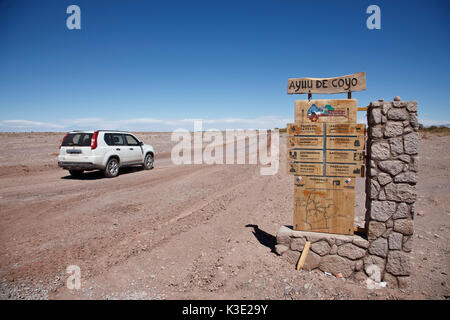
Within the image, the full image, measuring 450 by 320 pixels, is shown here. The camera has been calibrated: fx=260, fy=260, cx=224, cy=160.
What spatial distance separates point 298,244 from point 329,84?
2654 mm

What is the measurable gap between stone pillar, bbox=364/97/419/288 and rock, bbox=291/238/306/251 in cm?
93

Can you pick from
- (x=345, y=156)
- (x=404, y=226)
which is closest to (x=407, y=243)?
(x=404, y=226)

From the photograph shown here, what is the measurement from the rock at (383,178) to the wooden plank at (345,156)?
→ 323 mm

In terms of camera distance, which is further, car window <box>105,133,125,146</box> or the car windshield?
car window <box>105,133,125,146</box>

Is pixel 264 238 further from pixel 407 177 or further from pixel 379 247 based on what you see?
pixel 407 177

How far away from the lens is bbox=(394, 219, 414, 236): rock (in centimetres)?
378

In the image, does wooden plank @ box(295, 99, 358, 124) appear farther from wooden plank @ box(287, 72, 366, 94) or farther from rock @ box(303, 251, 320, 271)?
rock @ box(303, 251, 320, 271)

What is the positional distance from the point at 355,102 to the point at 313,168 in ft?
3.90

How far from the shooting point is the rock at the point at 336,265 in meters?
4.02

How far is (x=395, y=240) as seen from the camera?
386 cm

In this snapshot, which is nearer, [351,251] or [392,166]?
[392,166]

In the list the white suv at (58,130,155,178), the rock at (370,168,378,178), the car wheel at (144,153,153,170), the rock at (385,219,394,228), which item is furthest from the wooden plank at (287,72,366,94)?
the car wheel at (144,153,153,170)
